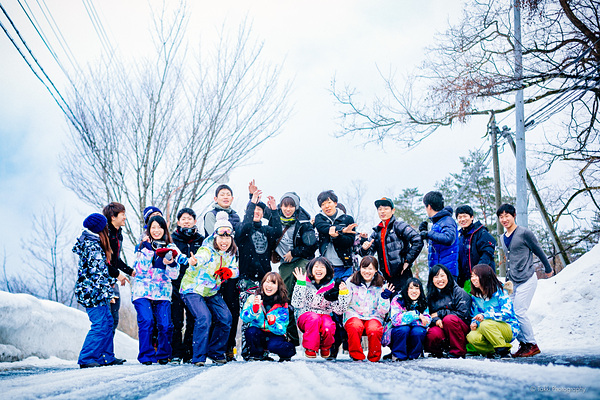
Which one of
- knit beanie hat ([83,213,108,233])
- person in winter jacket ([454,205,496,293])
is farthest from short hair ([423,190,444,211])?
knit beanie hat ([83,213,108,233])

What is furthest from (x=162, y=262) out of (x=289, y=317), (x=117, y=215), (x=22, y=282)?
(x=22, y=282)

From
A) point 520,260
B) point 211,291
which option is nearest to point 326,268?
point 211,291

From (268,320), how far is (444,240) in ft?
7.31

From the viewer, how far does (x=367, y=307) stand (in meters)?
4.67

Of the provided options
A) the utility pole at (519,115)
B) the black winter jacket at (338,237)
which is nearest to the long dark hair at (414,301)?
the black winter jacket at (338,237)

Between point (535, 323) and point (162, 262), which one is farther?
point (535, 323)

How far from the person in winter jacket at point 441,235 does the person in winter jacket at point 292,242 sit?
1.39m

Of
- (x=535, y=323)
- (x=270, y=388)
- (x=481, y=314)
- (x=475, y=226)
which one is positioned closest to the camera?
(x=270, y=388)

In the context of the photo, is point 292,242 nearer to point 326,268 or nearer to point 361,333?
point 326,268

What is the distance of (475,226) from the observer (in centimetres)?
523

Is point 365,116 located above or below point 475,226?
above

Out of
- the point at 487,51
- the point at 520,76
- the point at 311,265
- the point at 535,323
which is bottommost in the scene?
the point at 535,323

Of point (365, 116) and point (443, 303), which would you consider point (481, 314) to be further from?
point (365, 116)

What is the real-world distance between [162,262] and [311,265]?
1.67 m
